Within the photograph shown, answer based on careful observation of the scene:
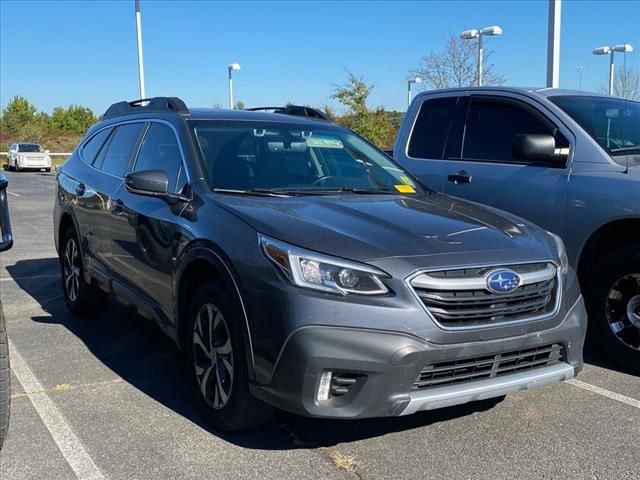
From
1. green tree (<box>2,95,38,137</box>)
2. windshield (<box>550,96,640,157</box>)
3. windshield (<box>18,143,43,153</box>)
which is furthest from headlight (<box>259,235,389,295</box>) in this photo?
green tree (<box>2,95,38,137</box>)

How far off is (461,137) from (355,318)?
330cm

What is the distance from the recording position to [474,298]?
10.3 ft

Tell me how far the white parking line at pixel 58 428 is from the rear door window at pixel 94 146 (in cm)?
189

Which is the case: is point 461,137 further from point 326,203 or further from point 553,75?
point 553,75

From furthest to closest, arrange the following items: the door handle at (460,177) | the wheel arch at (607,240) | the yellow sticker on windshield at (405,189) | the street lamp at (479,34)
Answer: the street lamp at (479,34) → the door handle at (460,177) → the wheel arch at (607,240) → the yellow sticker on windshield at (405,189)

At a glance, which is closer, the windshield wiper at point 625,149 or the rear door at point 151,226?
the rear door at point 151,226

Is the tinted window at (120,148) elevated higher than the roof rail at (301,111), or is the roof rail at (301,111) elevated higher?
the roof rail at (301,111)

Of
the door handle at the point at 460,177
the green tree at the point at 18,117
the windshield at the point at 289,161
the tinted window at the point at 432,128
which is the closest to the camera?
the windshield at the point at 289,161

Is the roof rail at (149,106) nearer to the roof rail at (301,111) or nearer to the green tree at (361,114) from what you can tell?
the roof rail at (301,111)

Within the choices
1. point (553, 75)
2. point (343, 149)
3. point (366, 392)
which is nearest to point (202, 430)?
point (366, 392)

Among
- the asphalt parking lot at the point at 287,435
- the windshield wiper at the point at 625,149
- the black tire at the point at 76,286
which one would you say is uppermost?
the windshield wiper at the point at 625,149

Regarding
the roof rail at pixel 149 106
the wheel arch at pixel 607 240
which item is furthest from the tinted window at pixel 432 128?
the roof rail at pixel 149 106

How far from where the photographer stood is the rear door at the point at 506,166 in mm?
4953

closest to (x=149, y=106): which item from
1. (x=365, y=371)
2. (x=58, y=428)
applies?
(x=58, y=428)
